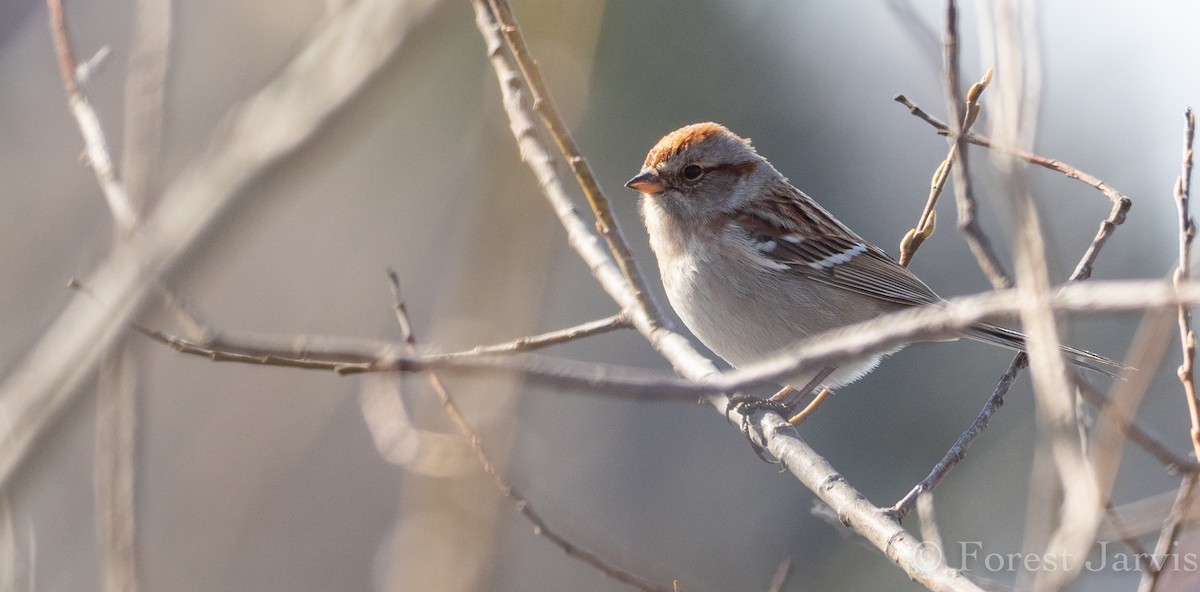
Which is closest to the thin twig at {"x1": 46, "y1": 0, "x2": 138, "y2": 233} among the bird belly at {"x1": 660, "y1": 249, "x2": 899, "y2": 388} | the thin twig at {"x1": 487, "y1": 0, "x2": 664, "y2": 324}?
the thin twig at {"x1": 487, "y1": 0, "x2": 664, "y2": 324}

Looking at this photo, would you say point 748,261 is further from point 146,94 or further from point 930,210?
point 146,94

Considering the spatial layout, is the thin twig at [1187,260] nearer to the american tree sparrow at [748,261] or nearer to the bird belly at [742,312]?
the american tree sparrow at [748,261]

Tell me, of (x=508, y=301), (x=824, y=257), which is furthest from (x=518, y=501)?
(x=824, y=257)

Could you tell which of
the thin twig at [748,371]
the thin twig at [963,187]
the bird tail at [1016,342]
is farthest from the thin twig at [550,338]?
the bird tail at [1016,342]

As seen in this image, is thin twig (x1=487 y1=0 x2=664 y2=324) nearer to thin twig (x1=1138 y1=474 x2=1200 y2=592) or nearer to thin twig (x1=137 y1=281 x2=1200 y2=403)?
thin twig (x1=137 y1=281 x2=1200 y2=403)

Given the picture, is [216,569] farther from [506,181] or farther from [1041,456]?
[1041,456]

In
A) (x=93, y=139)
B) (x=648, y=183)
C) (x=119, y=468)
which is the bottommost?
(x=119, y=468)
